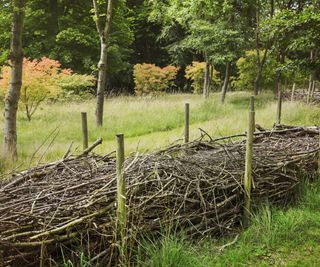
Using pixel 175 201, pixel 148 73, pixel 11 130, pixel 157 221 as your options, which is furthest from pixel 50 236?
pixel 148 73

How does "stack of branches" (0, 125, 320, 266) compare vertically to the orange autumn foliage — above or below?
below

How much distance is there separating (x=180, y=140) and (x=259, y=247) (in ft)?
8.58

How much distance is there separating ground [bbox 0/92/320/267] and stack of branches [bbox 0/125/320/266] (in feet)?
0.82

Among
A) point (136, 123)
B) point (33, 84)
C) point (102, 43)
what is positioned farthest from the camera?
point (33, 84)

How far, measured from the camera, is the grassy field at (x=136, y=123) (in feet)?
30.6

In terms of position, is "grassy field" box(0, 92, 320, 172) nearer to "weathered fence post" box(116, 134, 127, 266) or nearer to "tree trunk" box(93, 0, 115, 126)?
"tree trunk" box(93, 0, 115, 126)

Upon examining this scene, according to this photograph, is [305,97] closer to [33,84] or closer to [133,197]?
[33,84]

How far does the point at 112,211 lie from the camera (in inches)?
144

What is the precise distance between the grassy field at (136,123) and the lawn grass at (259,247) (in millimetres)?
3863

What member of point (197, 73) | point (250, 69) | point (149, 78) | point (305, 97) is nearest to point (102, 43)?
point (250, 69)

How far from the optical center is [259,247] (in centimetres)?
429

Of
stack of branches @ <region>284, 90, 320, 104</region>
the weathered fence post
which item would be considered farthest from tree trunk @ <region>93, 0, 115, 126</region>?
stack of branches @ <region>284, 90, 320, 104</region>

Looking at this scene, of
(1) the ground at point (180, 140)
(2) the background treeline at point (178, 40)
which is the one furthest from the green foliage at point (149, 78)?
(1) the ground at point (180, 140)

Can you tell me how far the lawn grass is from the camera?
371 centimetres
